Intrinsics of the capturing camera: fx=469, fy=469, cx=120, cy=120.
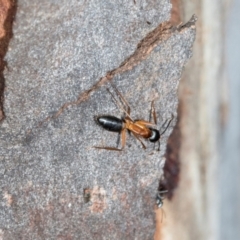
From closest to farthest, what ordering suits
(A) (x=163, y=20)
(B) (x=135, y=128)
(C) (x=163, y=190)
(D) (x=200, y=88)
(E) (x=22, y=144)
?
1. (E) (x=22, y=144)
2. (A) (x=163, y=20)
3. (B) (x=135, y=128)
4. (C) (x=163, y=190)
5. (D) (x=200, y=88)

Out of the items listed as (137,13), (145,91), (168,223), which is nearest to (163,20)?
(137,13)

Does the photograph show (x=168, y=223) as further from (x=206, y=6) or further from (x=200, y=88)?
(x=206, y=6)

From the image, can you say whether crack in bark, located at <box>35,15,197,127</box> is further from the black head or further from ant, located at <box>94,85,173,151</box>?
the black head

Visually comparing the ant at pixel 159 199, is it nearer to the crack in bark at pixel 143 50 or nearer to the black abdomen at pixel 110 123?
the black abdomen at pixel 110 123

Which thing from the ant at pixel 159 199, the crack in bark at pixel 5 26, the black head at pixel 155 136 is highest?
the crack in bark at pixel 5 26

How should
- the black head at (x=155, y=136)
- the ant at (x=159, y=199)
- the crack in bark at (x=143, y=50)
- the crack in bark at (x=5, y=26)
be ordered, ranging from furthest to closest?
the ant at (x=159, y=199)
the black head at (x=155, y=136)
the crack in bark at (x=143, y=50)
the crack in bark at (x=5, y=26)

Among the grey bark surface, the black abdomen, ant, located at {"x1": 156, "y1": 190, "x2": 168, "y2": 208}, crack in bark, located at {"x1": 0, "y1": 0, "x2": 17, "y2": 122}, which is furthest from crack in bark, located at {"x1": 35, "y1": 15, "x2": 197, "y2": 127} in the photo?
ant, located at {"x1": 156, "y1": 190, "x2": 168, "y2": 208}

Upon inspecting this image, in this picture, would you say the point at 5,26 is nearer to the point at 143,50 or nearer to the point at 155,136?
the point at 143,50

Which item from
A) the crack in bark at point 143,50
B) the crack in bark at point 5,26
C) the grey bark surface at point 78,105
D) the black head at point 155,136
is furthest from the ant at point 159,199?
the crack in bark at point 5,26
